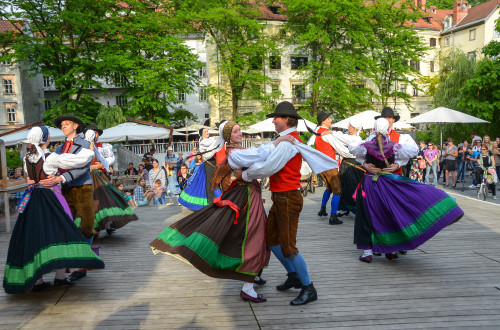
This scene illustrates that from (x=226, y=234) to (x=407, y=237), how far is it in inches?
97.0

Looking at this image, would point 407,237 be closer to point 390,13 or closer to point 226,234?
point 226,234

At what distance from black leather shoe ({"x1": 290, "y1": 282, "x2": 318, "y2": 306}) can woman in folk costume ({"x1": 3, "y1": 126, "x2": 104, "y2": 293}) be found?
83.9 inches

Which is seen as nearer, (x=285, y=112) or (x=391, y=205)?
(x=285, y=112)

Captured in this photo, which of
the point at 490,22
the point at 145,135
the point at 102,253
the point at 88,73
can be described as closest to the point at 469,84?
the point at 145,135

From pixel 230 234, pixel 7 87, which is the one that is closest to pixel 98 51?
pixel 7 87

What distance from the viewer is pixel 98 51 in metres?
29.9

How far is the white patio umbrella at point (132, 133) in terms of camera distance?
1783 centimetres

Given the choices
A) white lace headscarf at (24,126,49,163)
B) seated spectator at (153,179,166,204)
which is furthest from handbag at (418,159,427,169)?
white lace headscarf at (24,126,49,163)

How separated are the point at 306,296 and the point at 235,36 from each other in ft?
102

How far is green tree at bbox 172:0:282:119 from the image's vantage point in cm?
3212

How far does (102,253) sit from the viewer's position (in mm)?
6648

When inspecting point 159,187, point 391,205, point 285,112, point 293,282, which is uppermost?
point 285,112

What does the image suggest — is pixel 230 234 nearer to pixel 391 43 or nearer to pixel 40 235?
pixel 40 235

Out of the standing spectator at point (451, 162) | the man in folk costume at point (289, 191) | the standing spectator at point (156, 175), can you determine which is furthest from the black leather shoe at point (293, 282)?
the standing spectator at point (451, 162)
